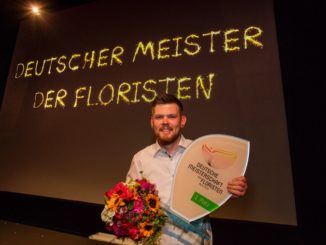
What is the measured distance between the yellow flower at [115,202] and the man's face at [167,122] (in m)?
0.46

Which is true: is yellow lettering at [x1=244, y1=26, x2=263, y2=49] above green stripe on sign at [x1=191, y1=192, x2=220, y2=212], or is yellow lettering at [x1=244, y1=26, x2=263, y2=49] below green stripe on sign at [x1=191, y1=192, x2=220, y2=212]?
above

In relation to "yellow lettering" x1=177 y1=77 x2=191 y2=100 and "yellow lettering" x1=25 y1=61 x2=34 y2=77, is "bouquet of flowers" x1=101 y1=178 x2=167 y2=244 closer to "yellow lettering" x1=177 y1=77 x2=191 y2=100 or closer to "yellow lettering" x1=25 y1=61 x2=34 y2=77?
"yellow lettering" x1=177 y1=77 x2=191 y2=100

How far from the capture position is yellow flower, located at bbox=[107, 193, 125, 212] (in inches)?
42.0

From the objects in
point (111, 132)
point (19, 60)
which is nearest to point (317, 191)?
point (111, 132)

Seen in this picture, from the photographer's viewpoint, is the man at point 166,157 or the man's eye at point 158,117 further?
the man's eye at point 158,117

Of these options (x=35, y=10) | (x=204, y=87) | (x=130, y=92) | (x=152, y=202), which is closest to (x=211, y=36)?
(x=204, y=87)

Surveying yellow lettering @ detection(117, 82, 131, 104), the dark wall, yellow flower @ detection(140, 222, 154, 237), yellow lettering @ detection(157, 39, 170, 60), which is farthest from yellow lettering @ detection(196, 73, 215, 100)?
yellow flower @ detection(140, 222, 154, 237)

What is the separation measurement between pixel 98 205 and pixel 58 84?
1685 millimetres

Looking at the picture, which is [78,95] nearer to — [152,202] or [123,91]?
[123,91]

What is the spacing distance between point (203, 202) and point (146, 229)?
311 mm

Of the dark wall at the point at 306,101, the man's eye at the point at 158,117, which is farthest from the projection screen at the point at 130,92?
the man's eye at the point at 158,117

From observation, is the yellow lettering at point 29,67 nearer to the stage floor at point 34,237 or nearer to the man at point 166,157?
the stage floor at point 34,237

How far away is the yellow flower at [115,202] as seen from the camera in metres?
1.07

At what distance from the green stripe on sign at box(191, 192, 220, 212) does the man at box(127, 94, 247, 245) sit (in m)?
0.22
